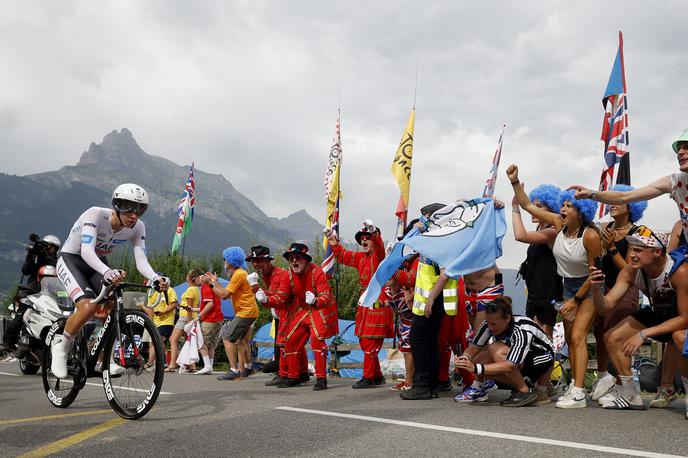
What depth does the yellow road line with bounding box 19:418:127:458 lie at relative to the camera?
12.2 ft

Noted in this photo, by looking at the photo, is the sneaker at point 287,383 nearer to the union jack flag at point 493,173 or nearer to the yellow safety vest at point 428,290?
the yellow safety vest at point 428,290

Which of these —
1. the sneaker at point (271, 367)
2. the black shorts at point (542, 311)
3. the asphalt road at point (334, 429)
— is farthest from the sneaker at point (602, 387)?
the sneaker at point (271, 367)

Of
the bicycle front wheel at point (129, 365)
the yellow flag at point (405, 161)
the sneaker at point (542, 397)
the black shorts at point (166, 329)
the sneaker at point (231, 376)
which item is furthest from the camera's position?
the black shorts at point (166, 329)

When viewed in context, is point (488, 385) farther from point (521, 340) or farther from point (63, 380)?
point (63, 380)

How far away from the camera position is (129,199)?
220 inches

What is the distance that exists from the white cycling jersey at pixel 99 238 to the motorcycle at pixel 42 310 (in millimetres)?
3172

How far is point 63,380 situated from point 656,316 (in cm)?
551

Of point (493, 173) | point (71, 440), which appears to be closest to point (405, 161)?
point (493, 173)

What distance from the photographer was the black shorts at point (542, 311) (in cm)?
619

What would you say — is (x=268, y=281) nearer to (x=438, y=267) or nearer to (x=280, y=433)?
(x=438, y=267)

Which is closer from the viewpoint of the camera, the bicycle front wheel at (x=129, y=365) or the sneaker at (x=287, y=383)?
the bicycle front wheel at (x=129, y=365)

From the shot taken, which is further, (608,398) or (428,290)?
(428,290)

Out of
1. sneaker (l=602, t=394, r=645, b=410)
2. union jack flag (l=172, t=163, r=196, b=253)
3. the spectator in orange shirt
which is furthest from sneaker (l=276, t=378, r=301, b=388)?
union jack flag (l=172, t=163, r=196, b=253)

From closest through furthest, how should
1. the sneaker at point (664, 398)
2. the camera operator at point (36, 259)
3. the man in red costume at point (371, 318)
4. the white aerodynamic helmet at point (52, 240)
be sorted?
the sneaker at point (664, 398) → the man in red costume at point (371, 318) → the camera operator at point (36, 259) → the white aerodynamic helmet at point (52, 240)
